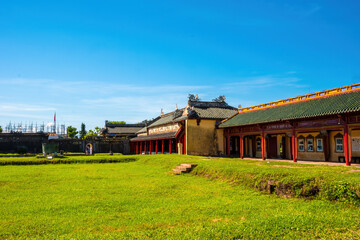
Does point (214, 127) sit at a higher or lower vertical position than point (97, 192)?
higher

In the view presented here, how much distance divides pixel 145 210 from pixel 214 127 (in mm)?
23498

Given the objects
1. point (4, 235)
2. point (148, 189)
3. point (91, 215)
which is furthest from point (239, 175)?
point (4, 235)

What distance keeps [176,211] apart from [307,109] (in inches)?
591

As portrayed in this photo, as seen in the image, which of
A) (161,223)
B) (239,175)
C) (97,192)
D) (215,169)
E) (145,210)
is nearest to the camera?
(161,223)

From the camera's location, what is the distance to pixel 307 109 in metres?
19.8

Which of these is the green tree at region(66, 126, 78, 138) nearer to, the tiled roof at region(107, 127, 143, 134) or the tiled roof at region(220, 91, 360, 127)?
the tiled roof at region(107, 127, 143, 134)

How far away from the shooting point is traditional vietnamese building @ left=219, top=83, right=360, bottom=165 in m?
17.0

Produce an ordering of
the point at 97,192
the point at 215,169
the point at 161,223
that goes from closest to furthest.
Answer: the point at 161,223 < the point at 97,192 < the point at 215,169

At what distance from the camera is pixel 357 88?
732 inches

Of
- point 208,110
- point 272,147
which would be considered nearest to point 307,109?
point 272,147

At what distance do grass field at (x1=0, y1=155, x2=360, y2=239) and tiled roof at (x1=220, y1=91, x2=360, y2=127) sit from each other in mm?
8377

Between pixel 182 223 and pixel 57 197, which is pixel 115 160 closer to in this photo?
pixel 57 197

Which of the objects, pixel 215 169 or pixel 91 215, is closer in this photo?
pixel 91 215

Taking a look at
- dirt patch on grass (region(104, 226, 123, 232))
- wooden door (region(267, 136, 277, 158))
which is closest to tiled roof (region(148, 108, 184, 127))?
wooden door (region(267, 136, 277, 158))
